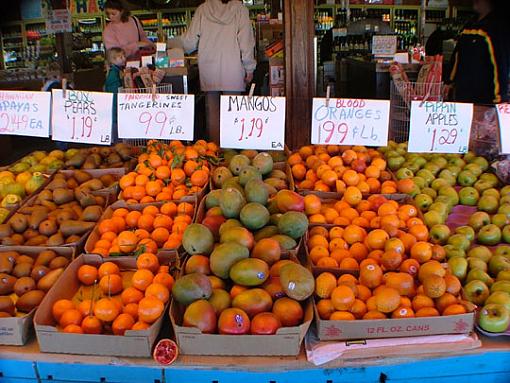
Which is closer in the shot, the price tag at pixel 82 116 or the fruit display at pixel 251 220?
the fruit display at pixel 251 220

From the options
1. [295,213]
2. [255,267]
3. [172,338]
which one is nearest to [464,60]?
[295,213]

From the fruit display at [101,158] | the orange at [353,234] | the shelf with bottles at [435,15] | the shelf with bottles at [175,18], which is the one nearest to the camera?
the orange at [353,234]

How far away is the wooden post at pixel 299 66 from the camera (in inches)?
115

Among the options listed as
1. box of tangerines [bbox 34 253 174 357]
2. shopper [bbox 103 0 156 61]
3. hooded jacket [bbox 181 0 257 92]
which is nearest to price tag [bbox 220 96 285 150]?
box of tangerines [bbox 34 253 174 357]

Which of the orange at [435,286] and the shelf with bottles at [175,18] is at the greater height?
the shelf with bottles at [175,18]

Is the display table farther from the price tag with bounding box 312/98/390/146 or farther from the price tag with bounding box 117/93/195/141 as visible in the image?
the price tag with bounding box 117/93/195/141

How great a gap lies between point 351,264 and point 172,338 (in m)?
0.65

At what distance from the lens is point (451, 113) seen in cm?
220

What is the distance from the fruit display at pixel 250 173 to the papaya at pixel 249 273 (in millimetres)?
573

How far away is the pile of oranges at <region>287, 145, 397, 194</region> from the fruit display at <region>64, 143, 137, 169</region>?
90cm

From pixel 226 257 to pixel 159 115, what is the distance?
957mm

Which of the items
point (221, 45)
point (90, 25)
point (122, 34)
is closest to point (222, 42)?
point (221, 45)

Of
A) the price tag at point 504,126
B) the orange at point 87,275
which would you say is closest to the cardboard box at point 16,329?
the orange at point 87,275

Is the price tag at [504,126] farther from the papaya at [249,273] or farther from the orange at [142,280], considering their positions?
the orange at [142,280]
